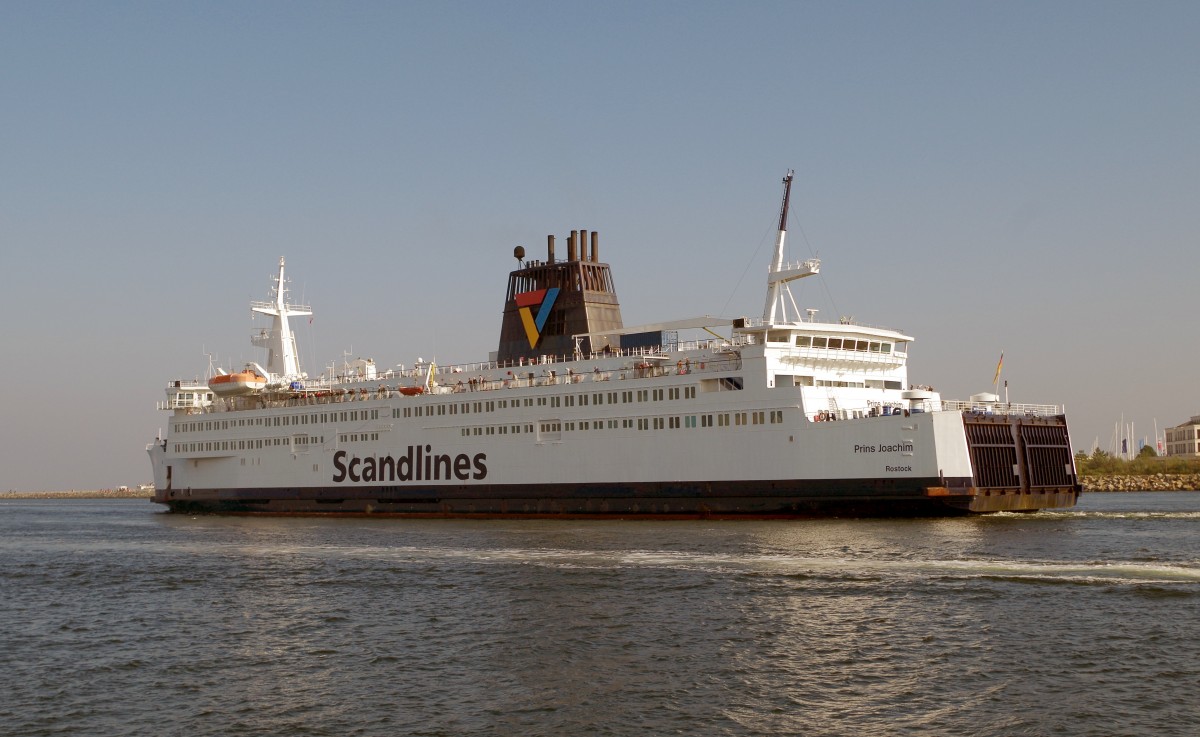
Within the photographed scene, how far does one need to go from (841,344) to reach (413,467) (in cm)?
2159

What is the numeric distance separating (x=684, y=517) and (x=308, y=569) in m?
17.6

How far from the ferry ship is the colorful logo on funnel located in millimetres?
106

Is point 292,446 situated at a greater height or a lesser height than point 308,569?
greater

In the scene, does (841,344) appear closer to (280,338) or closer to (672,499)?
(672,499)

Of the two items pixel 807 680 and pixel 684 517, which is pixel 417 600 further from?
pixel 684 517

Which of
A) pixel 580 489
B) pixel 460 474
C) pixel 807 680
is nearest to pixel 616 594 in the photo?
pixel 807 680

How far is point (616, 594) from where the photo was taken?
23797 millimetres

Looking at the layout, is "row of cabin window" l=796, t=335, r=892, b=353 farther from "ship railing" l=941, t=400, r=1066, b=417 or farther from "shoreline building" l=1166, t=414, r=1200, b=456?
"shoreline building" l=1166, t=414, r=1200, b=456

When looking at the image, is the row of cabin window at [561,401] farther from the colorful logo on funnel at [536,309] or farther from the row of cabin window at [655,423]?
the colorful logo on funnel at [536,309]

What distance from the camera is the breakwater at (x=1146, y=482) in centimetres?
8444

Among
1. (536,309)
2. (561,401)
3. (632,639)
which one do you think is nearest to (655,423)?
(561,401)

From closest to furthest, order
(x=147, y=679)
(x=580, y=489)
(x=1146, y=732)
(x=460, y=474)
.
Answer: (x=1146, y=732)
(x=147, y=679)
(x=580, y=489)
(x=460, y=474)

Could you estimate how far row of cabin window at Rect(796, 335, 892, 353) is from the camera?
43719 mm

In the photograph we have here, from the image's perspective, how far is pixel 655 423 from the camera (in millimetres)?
45062
